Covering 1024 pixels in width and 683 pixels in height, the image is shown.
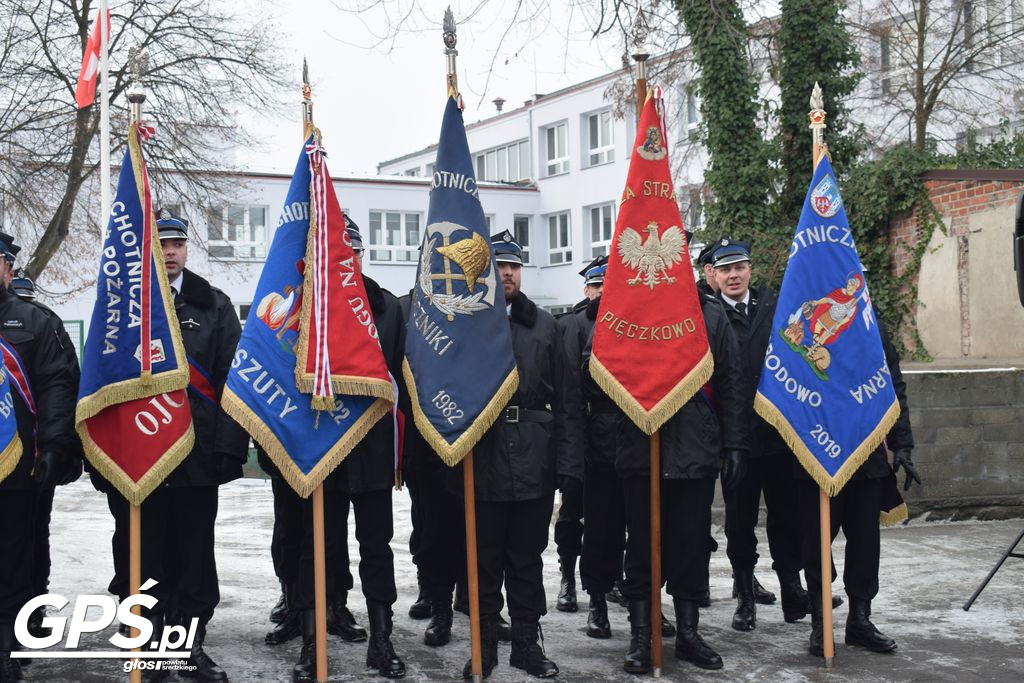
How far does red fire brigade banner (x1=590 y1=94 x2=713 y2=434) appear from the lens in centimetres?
602

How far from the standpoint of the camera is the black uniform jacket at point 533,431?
5820mm

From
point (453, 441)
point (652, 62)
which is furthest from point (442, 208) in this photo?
point (652, 62)

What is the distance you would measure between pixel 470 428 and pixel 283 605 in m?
2.01

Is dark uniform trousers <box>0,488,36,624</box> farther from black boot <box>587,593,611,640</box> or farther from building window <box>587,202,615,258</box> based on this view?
building window <box>587,202,615,258</box>

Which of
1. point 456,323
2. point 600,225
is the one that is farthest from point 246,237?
point 456,323

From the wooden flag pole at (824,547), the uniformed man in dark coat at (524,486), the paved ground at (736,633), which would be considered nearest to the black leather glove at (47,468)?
the paved ground at (736,633)

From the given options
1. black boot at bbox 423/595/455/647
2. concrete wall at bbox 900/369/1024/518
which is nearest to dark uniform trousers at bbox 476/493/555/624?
black boot at bbox 423/595/455/647

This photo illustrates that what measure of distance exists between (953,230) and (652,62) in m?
5.79

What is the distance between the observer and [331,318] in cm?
578

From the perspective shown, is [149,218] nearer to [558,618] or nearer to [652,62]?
[558,618]

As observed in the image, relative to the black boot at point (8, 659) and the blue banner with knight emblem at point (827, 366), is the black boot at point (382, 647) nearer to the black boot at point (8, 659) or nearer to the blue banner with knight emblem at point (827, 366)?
the black boot at point (8, 659)

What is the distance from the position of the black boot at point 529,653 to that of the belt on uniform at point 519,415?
1036 mm

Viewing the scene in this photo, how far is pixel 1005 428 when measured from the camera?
10.2 meters

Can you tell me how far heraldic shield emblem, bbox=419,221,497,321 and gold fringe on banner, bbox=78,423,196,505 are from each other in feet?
4.88
